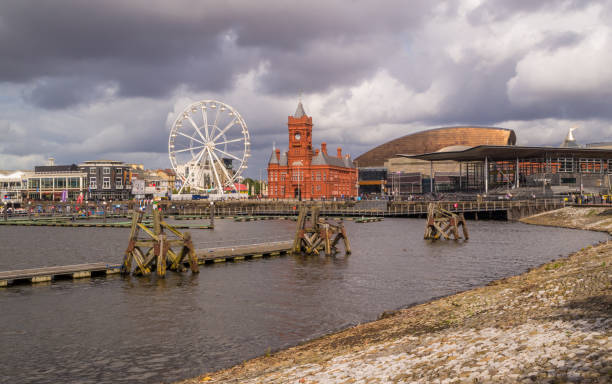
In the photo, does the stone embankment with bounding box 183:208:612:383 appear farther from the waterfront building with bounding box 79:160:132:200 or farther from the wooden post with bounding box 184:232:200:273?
the waterfront building with bounding box 79:160:132:200

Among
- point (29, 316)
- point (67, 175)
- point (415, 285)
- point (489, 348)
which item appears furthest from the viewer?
point (67, 175)

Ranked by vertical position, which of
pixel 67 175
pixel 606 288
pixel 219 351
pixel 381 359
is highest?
pixel 67 175

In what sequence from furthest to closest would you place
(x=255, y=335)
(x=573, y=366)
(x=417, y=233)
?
1. (x=417, y=233)
2. (x=255, y=335)
3. (x=573, y=366)

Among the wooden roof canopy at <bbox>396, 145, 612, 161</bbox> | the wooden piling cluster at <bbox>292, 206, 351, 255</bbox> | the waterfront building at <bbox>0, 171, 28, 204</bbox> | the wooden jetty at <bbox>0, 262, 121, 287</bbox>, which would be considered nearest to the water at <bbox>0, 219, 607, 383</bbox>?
the wooden jetty at <bbox>0, 262, 121, 287</bbox>

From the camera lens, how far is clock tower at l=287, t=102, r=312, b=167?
15850 cm

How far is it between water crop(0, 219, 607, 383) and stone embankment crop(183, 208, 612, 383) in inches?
98.5

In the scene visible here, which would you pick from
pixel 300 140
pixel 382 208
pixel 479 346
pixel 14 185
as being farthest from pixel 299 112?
pixel 479 346

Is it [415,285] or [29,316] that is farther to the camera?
[415,285]

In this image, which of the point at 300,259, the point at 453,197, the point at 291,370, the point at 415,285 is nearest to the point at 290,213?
the point at 453,197

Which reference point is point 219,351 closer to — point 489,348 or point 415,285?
point 489,348

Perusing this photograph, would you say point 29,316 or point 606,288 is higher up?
point 606,288

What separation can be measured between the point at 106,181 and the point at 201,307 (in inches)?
6646

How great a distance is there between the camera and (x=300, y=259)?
41750 mm

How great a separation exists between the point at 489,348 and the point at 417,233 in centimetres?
5680
